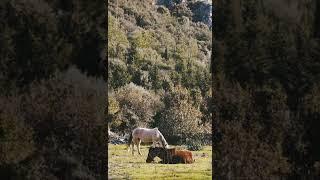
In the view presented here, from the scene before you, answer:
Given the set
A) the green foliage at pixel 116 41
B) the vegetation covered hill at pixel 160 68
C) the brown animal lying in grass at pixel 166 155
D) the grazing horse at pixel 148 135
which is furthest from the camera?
the green foliage at pixel 116 41

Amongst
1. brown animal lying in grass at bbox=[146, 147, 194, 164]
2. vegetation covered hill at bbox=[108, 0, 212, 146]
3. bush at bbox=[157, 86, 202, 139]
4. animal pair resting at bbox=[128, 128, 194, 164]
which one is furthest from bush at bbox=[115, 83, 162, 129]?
brown animal lying in grass at bbox=[146, 147, 194, 164]

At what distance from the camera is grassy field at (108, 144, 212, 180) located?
24.6 meters

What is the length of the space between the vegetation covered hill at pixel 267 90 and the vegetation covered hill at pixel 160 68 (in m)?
34.2

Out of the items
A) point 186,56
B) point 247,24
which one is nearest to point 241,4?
point 247,24

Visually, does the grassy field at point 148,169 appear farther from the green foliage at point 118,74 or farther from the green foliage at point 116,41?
the green foliage at point 116,41

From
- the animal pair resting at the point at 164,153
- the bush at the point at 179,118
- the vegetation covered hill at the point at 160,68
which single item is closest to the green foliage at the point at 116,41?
the vegetation covered hill at the point at 160,68

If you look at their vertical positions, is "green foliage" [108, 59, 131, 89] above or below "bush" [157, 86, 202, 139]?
above

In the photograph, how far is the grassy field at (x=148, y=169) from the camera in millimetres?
24614

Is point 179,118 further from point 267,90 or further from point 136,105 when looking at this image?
point 267,90

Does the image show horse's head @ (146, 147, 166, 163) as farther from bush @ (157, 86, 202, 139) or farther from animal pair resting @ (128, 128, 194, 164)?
bush @ (157, 86, 202, 139)

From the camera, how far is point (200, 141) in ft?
146

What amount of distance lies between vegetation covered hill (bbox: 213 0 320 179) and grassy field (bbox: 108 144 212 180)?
18.7 m

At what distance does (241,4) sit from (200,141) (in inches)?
1580

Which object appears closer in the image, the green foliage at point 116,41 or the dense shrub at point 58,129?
the dense shrub at point 58,129
